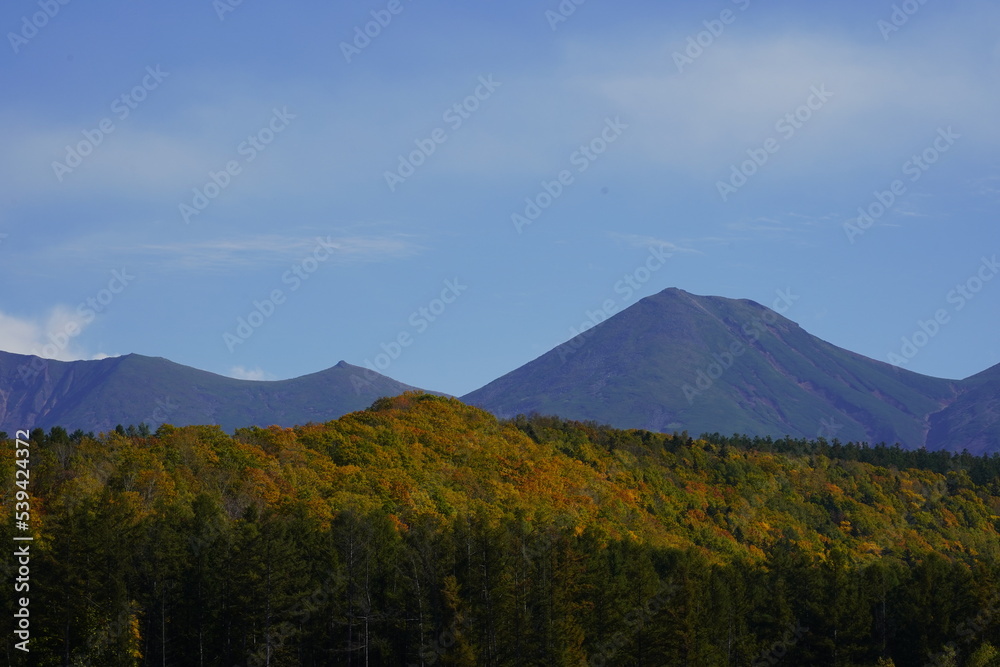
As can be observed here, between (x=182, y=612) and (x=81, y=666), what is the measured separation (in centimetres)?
1217

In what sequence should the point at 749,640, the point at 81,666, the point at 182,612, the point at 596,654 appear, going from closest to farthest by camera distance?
the point at 81,666
the point at 182,612
the point at 596,654
the point at 749,640

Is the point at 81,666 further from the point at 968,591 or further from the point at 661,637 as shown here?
the point at 968,591

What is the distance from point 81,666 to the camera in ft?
191

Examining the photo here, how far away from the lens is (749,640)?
3314 inches

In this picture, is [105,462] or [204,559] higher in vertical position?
[105,462]

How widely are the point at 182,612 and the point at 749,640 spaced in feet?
136

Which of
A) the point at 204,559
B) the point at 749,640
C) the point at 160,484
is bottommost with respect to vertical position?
the point at 749,640

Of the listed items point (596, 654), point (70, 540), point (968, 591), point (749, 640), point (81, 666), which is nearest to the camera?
point (81, 666)

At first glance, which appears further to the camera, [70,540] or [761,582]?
[761,582]

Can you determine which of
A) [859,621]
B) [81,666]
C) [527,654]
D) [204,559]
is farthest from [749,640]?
[81,666]

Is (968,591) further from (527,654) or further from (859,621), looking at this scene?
(527,654)

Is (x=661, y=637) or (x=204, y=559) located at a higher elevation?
(x=204, y=559)

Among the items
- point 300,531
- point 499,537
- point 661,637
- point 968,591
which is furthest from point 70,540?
point 968,591

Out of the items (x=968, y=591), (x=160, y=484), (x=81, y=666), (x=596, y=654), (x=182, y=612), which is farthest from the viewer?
(x=160, y=484)
